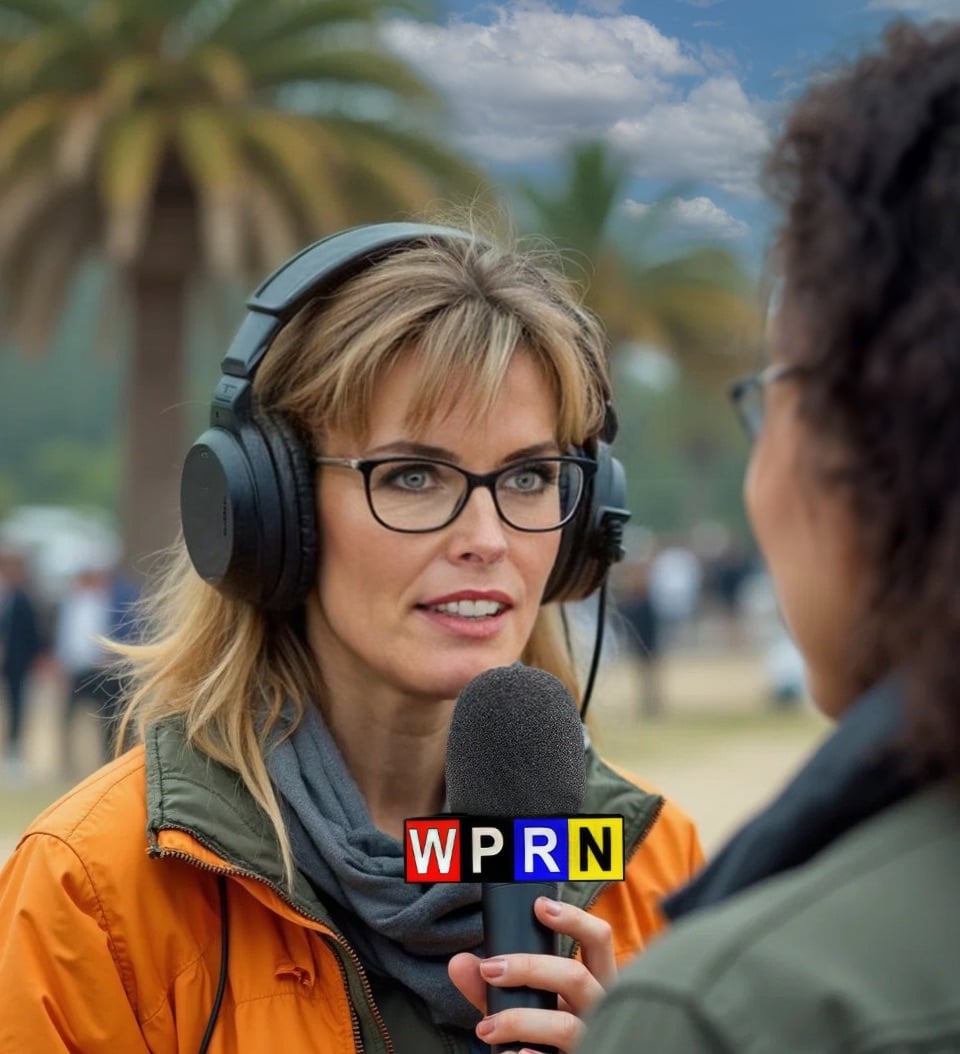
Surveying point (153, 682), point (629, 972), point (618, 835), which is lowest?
point (629, 972)

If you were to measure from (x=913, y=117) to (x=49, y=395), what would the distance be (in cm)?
7015

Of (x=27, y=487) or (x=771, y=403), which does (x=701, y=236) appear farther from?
(x=27, y=487)

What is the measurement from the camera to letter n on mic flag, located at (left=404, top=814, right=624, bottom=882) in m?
1.79

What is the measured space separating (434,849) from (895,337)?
3.10 feet

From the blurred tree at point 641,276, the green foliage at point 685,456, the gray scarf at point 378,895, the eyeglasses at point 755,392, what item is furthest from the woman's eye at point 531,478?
the green foliage at point 685,456

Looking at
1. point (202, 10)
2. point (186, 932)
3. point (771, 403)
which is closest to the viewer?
point (771, 403)

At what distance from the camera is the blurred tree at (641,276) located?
2189cm

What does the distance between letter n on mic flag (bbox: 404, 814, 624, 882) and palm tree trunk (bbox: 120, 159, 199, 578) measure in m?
13.0

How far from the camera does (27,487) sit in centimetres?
7081

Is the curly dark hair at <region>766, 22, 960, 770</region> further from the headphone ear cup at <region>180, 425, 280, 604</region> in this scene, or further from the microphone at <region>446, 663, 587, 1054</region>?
the headphone ear cup at <region>180, 425, 280, 604</region>

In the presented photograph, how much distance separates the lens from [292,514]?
2.33 metres

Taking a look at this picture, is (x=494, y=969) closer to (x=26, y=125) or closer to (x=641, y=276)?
(x=26, y=125)

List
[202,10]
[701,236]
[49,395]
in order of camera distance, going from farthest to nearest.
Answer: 1. [49,395]
2. [202,10]
3. [701,236]

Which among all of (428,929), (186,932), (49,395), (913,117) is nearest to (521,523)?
(428,929)
